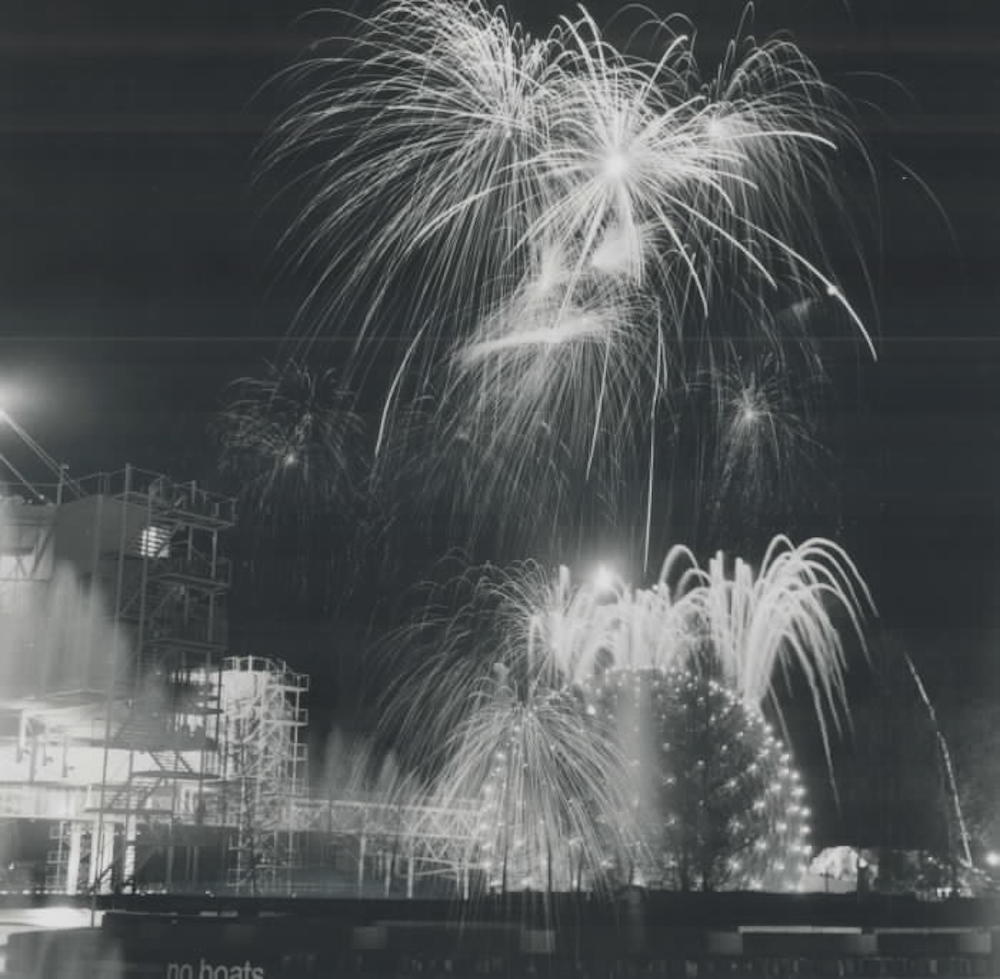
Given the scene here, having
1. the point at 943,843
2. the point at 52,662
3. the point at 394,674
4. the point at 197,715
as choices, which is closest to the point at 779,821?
the point at 943,843

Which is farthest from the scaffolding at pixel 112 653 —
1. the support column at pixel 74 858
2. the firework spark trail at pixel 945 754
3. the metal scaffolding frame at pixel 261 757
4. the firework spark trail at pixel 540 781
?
the firework spark trail at pixel 945 754

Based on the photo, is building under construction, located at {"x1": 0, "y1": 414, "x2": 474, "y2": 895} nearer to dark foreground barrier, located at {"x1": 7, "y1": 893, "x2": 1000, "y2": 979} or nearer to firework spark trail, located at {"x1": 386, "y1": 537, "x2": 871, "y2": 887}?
firework spark trail, located at {"x1": 386, "y1": 537, "x2": 871, "y2": 887}

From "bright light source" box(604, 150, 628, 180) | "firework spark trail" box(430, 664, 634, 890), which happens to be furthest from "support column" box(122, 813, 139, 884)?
"bright light source" box(604, 150, 628, 180)

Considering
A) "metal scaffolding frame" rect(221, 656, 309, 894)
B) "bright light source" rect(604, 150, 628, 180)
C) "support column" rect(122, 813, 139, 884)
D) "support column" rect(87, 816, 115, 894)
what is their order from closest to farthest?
1. "bright light source" rect(604, 150, 628, 180)
2. "support column" rect(87, 816, 115, 894)
3. "support column" rect(122, 813, 139, 884)
4. "metal scaffolding frame" rect(221, 656, 309, 894)

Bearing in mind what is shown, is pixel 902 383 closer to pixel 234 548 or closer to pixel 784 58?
pixel 784 58

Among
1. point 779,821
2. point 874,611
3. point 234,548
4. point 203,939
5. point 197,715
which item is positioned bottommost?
point 203,939

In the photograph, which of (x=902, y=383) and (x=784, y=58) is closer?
(x=784, y=58)
